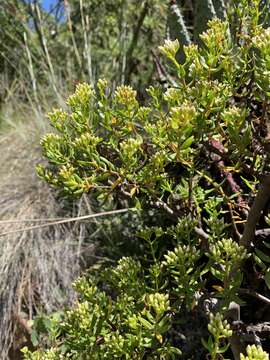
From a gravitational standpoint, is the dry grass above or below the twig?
below

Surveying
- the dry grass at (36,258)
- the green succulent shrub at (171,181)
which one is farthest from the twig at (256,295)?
the dry grass at (36,258)

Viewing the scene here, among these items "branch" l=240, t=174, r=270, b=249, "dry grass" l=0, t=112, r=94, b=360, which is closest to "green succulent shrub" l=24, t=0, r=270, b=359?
"branch" l=240, t=174, r=270, b=249

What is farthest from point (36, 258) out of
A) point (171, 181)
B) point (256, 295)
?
point (256, 295)

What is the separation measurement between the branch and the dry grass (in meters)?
1.12

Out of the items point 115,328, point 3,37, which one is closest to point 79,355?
point 115,328

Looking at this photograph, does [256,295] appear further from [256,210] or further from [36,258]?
[36,258]

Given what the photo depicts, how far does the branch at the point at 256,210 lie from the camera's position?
90 cm

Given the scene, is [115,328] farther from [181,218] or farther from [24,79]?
[24,79]

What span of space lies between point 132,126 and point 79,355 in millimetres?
472

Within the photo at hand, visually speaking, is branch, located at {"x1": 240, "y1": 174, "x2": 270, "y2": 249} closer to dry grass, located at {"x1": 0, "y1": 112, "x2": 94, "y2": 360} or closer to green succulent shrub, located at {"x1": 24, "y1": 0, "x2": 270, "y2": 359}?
green succulent shrub, located at {"x1": 24, "y1": 0, "x2": 270, "y2": 359}

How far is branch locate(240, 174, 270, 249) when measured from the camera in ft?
2.94

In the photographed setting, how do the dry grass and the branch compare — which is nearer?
the branch

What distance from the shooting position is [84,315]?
3.26 ft

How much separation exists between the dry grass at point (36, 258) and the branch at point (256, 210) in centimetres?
112
